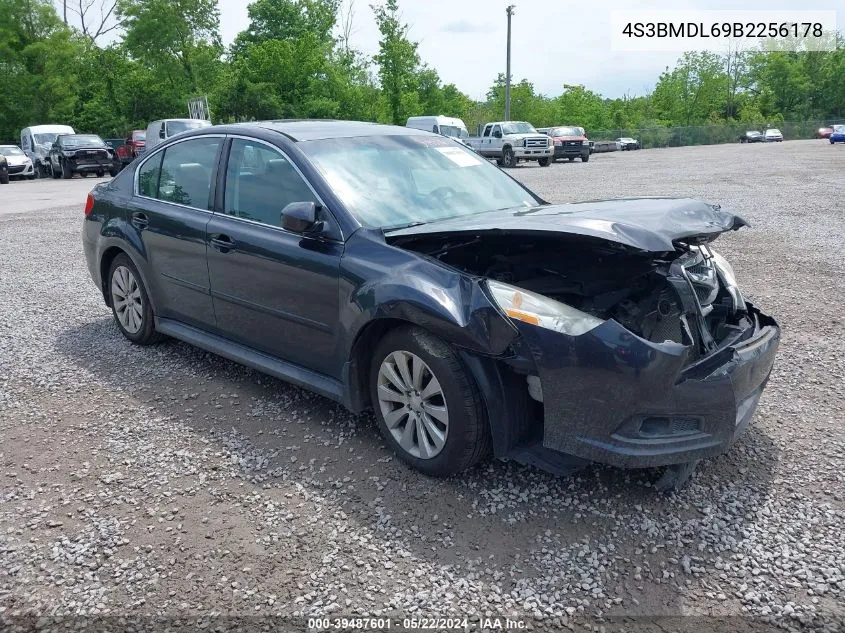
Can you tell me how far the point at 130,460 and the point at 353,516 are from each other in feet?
4.47

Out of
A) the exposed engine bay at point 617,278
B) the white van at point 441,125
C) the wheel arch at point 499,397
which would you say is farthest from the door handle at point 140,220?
the white van at point 441,125

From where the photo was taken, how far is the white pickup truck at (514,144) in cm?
3055

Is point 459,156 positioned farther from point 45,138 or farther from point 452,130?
point 45,138

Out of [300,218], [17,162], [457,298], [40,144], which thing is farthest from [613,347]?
[40,144]

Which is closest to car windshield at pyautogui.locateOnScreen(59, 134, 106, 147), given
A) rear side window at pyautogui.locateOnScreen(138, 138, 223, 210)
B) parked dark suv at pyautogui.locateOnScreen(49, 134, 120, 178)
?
parked dark suv at pyautogui.locateOnScreen(49, 134, 120, 178)

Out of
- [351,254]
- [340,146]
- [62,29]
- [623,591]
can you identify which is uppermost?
[62,29]

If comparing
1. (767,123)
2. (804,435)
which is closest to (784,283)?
(804,435)

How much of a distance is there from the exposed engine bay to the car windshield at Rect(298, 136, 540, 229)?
0.45 m

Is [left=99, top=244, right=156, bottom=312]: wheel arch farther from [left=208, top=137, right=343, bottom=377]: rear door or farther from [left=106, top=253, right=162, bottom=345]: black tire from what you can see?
[left=208, top=137, right=343, bottom=377]: rear door

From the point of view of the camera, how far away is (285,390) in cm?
470

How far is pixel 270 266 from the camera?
13.6ft

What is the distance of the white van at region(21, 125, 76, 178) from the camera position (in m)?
30.4

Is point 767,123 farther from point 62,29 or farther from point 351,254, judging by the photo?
point 351,254

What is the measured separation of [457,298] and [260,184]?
1.78 metres
